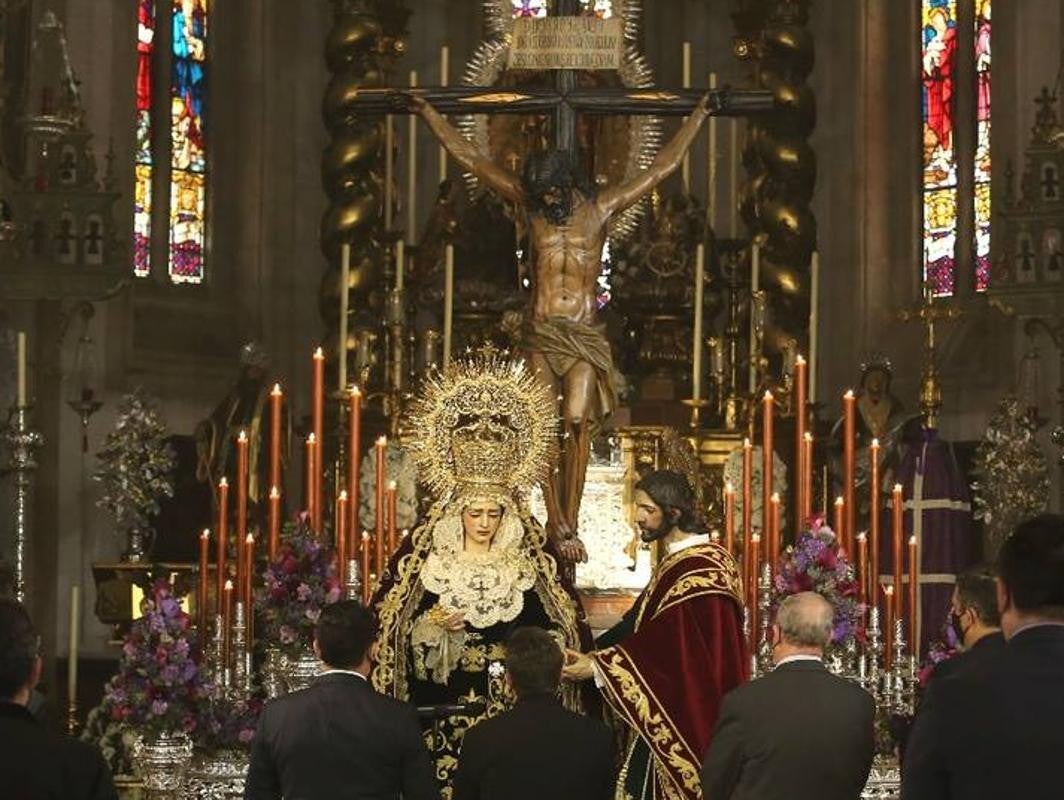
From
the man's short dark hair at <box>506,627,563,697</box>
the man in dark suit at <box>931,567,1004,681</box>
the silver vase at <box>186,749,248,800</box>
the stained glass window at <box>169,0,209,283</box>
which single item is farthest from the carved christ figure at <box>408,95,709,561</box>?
the man's short dark hair at <box>506,627,563,697</box>

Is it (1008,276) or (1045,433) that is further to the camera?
(1045,433)

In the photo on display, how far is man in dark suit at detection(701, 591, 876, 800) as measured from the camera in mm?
6859

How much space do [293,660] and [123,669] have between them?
1.99ft

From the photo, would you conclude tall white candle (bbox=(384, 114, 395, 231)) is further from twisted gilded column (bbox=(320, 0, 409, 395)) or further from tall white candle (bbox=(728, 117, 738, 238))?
tall white candle (bbox=(728, 117, 738, 238))

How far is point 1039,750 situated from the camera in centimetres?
523

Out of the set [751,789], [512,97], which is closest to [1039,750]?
[751,789]

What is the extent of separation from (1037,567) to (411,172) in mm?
11746

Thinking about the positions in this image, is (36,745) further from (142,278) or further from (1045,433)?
(142,278)

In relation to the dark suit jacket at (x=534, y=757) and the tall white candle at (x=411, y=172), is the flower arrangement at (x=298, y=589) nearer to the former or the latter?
the dark suit jacket at (x=534, y=757)

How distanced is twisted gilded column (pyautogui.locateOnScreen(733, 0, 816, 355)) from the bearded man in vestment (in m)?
8.53

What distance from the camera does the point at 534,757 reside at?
22.4 ft

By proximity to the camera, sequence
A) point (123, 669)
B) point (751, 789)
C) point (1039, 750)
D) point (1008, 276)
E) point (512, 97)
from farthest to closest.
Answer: point (1008, 276)
point (512, 97)
point (123, 669)
point (751, 789)
point (1039, 750)

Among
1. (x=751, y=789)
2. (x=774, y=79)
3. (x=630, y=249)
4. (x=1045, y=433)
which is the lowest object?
(x=751, y=789)

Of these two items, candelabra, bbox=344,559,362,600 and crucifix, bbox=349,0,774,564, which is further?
crucifix, bbox=349,0,774,564
